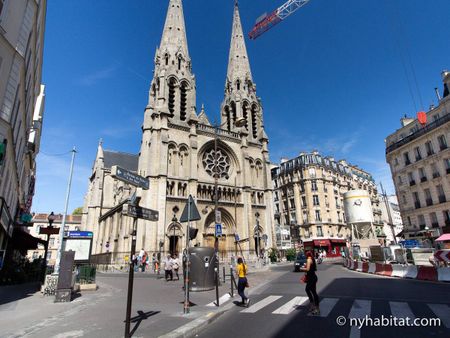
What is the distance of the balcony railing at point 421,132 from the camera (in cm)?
2604

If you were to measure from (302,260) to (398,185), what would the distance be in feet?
63.3

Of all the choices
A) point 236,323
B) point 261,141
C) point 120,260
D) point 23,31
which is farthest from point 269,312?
point 261,141

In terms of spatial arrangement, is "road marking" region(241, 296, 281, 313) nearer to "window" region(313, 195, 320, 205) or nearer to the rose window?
the rose window

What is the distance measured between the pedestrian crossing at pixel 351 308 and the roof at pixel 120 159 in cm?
4187

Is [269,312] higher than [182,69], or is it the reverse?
[182,69]

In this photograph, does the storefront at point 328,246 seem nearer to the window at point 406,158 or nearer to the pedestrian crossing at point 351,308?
the window at point 406,158

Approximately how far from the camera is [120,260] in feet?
94.1

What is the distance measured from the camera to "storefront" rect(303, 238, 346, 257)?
37.5 metres

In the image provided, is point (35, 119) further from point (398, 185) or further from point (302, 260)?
point (398, 185)

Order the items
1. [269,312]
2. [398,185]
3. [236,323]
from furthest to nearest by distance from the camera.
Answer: [398,185] → [269,312] → [236,323]

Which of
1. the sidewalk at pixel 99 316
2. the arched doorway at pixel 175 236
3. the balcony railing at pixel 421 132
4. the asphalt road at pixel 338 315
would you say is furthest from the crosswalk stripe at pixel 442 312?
the balcony railing at pixel 421 132

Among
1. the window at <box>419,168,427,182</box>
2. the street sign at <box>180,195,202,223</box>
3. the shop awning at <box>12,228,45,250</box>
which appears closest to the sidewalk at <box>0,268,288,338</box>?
the street sign at <box>180,195,202,223</box>

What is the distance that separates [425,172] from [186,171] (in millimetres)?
25768

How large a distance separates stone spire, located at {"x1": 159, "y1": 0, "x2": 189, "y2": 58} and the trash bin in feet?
107
